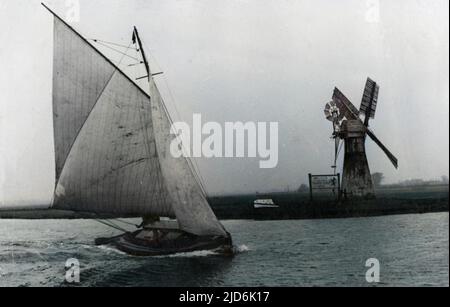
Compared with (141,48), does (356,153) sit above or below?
below

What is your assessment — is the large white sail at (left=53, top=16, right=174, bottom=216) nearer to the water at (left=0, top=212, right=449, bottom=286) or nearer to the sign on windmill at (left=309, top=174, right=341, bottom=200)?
the water at (left=0, top=212, right=449, bottom=286)

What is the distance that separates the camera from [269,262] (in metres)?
18.5

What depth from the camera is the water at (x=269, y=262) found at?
1590cm

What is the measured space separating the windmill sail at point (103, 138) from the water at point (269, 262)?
207 centimetres

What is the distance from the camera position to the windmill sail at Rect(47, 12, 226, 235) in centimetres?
1844

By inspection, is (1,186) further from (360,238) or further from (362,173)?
(362,173)

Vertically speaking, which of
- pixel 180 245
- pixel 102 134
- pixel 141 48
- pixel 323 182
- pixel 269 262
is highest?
pixel 141 48

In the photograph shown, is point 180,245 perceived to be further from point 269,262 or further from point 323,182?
point 323,182

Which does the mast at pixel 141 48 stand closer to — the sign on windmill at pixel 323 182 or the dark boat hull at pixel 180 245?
the dark boat hull at pixel 180 245

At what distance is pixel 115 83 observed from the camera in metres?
18.6

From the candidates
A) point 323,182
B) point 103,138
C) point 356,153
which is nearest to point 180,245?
point 103,138

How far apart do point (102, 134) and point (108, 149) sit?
675 mm

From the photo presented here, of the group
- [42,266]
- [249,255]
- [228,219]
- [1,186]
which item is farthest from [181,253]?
[228,219]

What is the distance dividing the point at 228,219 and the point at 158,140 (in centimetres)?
2094
